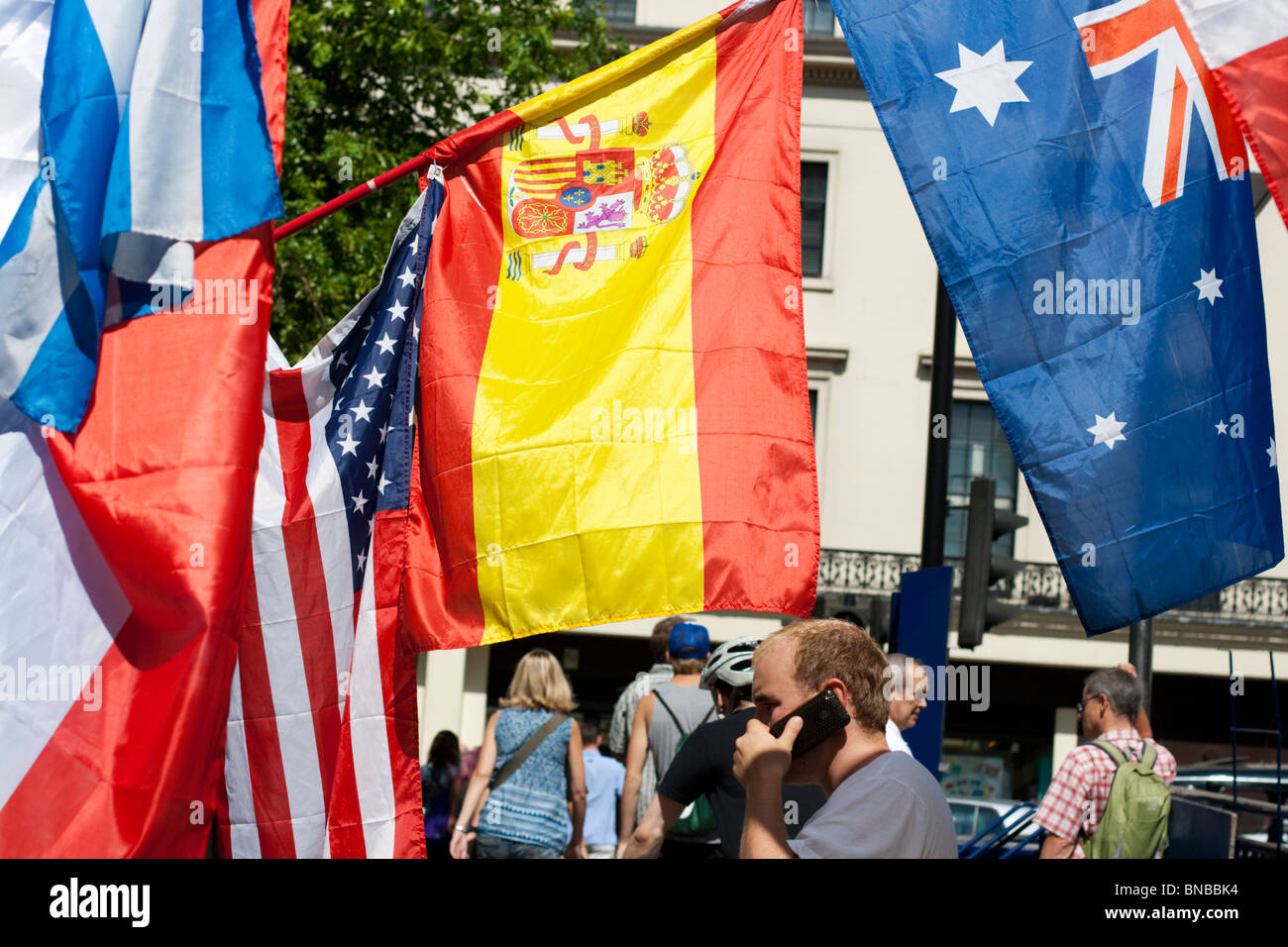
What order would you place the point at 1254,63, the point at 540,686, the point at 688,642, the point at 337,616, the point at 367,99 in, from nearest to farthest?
the point at 1254,63 < the point at 337,616 < the point at 688,642 < the point at 540,686 < the point at 367,99

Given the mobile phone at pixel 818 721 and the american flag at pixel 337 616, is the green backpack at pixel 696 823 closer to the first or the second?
the american flag at pixel 337 616

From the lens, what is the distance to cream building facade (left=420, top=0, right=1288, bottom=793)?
23.5m

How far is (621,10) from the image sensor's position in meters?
23.9

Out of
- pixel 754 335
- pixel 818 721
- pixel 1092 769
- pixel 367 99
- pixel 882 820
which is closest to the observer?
pixel 882 820

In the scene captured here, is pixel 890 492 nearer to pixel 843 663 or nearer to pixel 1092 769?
pixel 1092 769

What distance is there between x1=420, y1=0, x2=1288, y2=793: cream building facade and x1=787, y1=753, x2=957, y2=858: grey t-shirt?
20194 mm

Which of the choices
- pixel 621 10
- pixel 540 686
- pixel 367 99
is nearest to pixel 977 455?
pixel 621 10

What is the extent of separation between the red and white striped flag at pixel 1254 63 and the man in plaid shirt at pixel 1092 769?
2.63m

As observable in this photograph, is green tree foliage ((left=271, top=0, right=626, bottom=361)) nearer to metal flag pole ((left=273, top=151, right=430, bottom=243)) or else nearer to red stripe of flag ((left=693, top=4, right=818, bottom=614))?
metal flag pole ((left=273, top=151, right=430, bottom=243))

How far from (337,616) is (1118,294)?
9.05ft

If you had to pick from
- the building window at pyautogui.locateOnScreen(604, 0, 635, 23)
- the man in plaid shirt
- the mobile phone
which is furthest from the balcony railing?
the mobile phone

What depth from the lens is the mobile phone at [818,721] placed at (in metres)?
3.19

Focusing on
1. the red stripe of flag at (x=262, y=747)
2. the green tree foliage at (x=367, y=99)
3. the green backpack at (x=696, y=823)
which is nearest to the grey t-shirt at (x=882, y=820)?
the red stripe of flag at (x=262, y=747)
